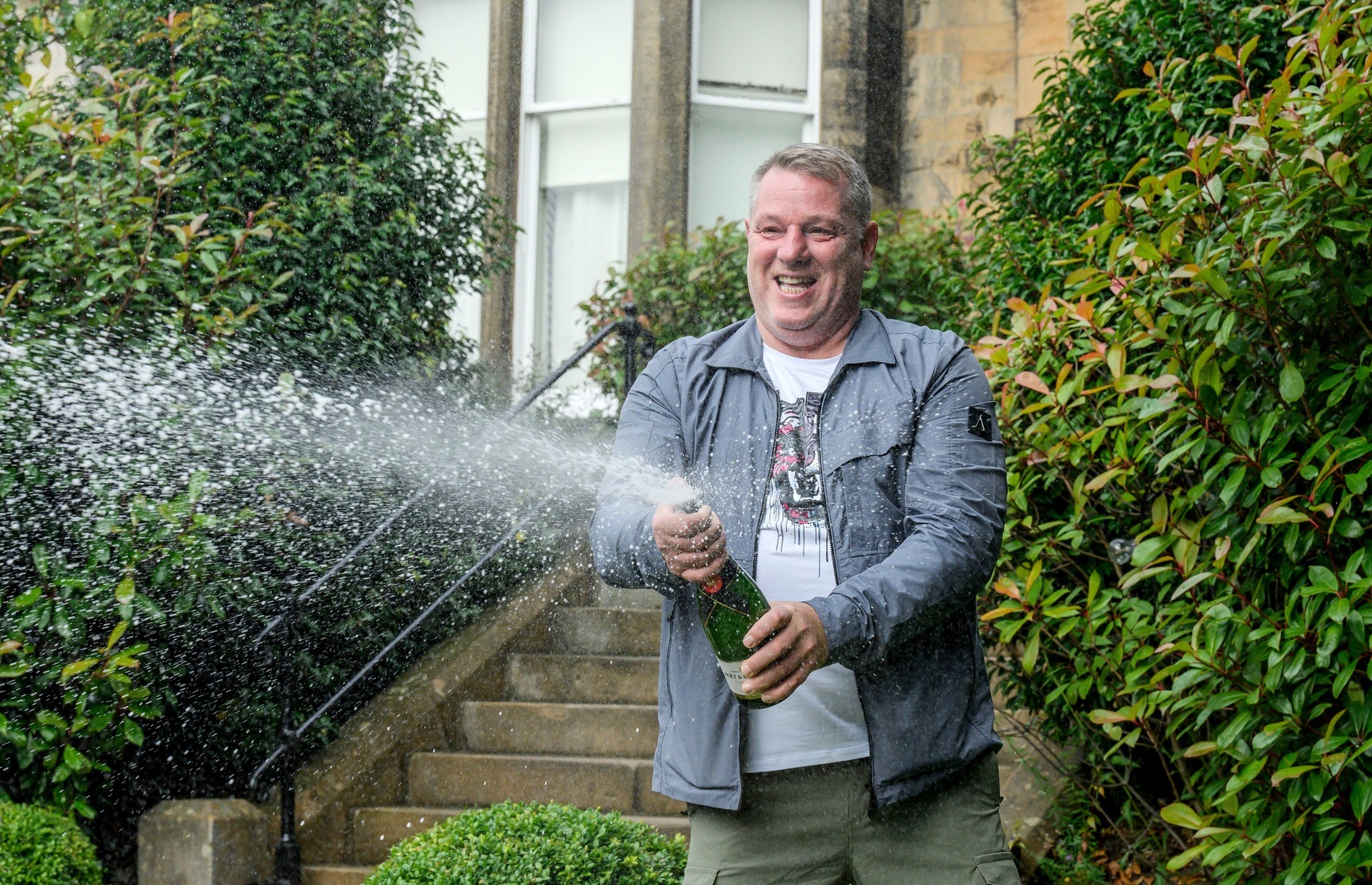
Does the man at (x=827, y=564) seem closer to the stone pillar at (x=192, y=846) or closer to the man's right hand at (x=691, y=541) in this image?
the man's right hand at (x=691, y=541)

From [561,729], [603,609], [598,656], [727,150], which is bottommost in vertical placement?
Result: [561,729]

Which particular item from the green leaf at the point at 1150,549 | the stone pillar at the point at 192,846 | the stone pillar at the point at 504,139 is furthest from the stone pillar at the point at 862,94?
the green leaf at the point at 1150,549

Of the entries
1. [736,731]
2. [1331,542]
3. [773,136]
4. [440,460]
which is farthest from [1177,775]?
[773,136]

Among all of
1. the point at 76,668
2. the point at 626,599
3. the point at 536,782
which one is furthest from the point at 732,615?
the point at 626,599

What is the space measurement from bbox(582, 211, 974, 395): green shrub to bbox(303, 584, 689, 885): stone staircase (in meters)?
1.91

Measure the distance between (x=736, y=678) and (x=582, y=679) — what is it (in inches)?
167

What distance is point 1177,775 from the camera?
197 inches

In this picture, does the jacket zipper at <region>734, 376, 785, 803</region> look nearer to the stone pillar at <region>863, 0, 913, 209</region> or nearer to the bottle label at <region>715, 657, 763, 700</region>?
the bottle label at <region>715, 657, 763, 700</region>

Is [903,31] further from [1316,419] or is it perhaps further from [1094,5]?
[1316,419]

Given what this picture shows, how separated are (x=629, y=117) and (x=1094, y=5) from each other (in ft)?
16.1

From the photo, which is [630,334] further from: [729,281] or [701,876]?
[701,876]

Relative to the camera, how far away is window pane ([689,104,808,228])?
394 inches

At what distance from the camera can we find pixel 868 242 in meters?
2.75

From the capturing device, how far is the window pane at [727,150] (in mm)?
10008
